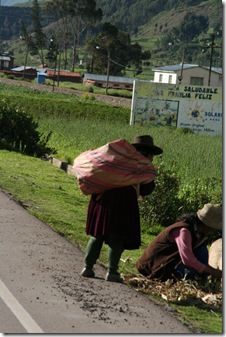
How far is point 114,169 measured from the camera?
771 cm

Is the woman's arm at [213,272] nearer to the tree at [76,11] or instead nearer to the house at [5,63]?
the tree at [76,11]

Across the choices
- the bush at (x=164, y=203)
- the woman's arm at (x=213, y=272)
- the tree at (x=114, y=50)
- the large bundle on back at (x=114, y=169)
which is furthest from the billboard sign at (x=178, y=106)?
the tree at (x=114, y=50)

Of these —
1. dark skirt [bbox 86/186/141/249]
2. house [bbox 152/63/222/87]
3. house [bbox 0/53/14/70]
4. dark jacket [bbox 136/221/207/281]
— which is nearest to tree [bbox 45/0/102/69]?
house [bbox 152/63/222/87]

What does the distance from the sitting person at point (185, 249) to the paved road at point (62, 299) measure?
0.46 m

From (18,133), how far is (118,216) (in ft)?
44.5

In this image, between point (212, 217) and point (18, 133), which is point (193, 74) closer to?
point (18, 133)

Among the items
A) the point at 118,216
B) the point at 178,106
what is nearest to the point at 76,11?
the point at 178,106

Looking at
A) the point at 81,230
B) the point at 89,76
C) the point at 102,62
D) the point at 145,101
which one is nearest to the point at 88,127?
the point at 145,101

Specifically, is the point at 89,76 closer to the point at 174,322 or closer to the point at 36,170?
the point at 36,170

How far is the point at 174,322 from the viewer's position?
21.6 ft

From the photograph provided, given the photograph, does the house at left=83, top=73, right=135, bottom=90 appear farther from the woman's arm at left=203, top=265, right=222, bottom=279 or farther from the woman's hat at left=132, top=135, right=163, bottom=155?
the woman's arm at left=203, top=265, right=222, bottom=279

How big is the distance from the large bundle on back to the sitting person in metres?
0.55

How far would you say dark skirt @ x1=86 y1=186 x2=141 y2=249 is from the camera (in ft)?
25.3

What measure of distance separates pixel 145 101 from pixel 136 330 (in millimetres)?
37728
